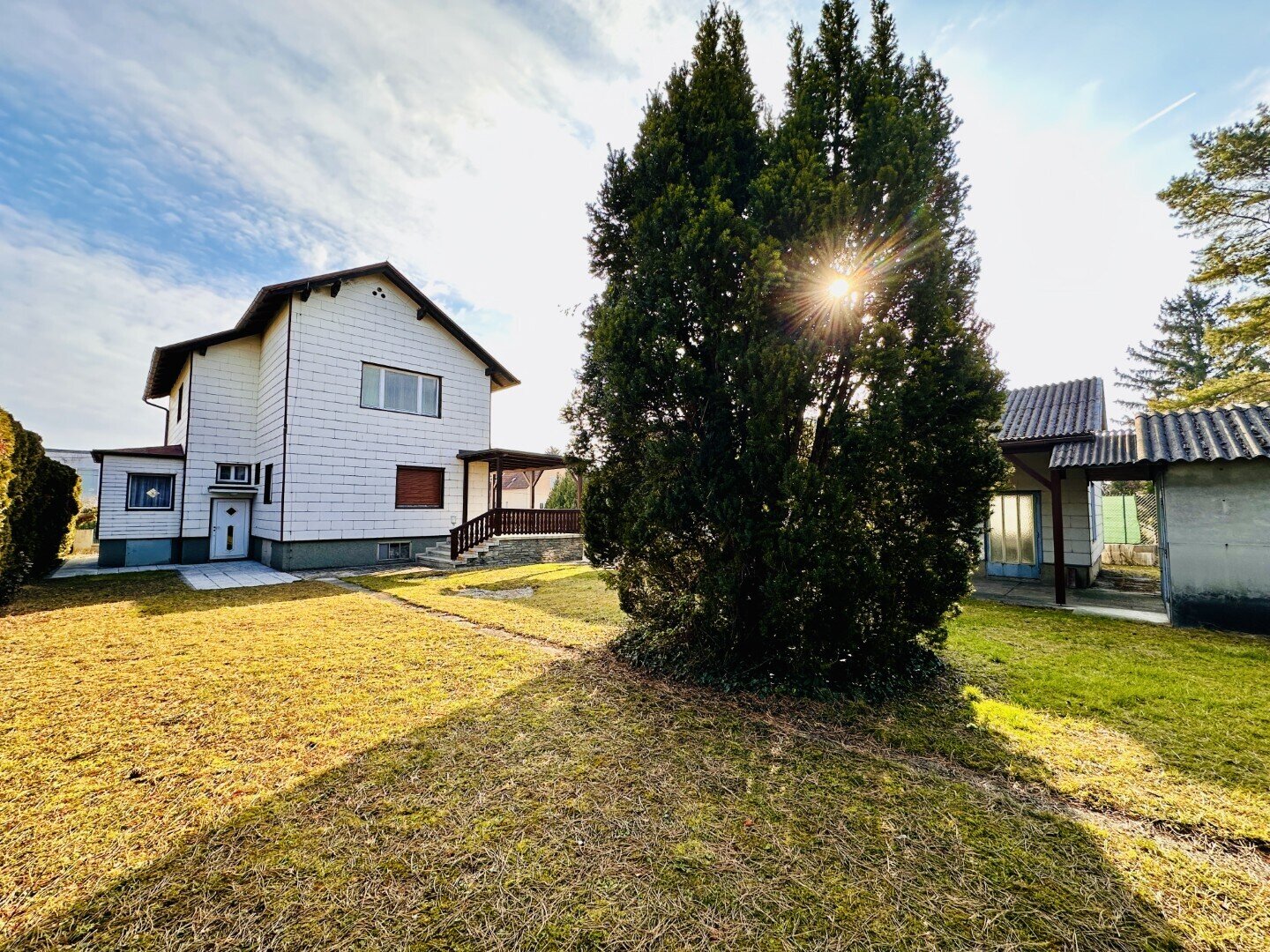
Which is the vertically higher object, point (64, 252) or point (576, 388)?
point (64, 252)

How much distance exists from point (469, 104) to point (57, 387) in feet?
81.4

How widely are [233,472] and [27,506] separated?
5543 mm

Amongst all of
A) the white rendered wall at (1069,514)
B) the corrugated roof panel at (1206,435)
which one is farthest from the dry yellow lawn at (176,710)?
the white rendered wall at (1069,514)

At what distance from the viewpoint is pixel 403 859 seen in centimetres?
206

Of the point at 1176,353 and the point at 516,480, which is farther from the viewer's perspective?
the point at 516,480

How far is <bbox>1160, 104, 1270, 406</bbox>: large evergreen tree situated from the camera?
37.6 feet

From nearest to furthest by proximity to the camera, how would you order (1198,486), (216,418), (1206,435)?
1. (1198,486)
2. (1206,435)
3. (216,418)

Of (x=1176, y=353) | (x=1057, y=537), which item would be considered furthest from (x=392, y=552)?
(x=1176, y=353)

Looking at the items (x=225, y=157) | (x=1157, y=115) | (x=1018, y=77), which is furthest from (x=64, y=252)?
(x=1157, y=115)

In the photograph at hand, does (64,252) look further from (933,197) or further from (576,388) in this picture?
(933,197)

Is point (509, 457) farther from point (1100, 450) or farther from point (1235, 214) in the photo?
point (1235, 214)

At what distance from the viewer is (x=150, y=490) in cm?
1306

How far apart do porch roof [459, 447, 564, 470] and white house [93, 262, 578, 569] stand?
0.34 feet

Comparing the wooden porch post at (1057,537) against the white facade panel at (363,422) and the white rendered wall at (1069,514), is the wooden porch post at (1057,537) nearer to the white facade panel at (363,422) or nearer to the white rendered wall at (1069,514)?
the white rendered wall at (1069,514)
